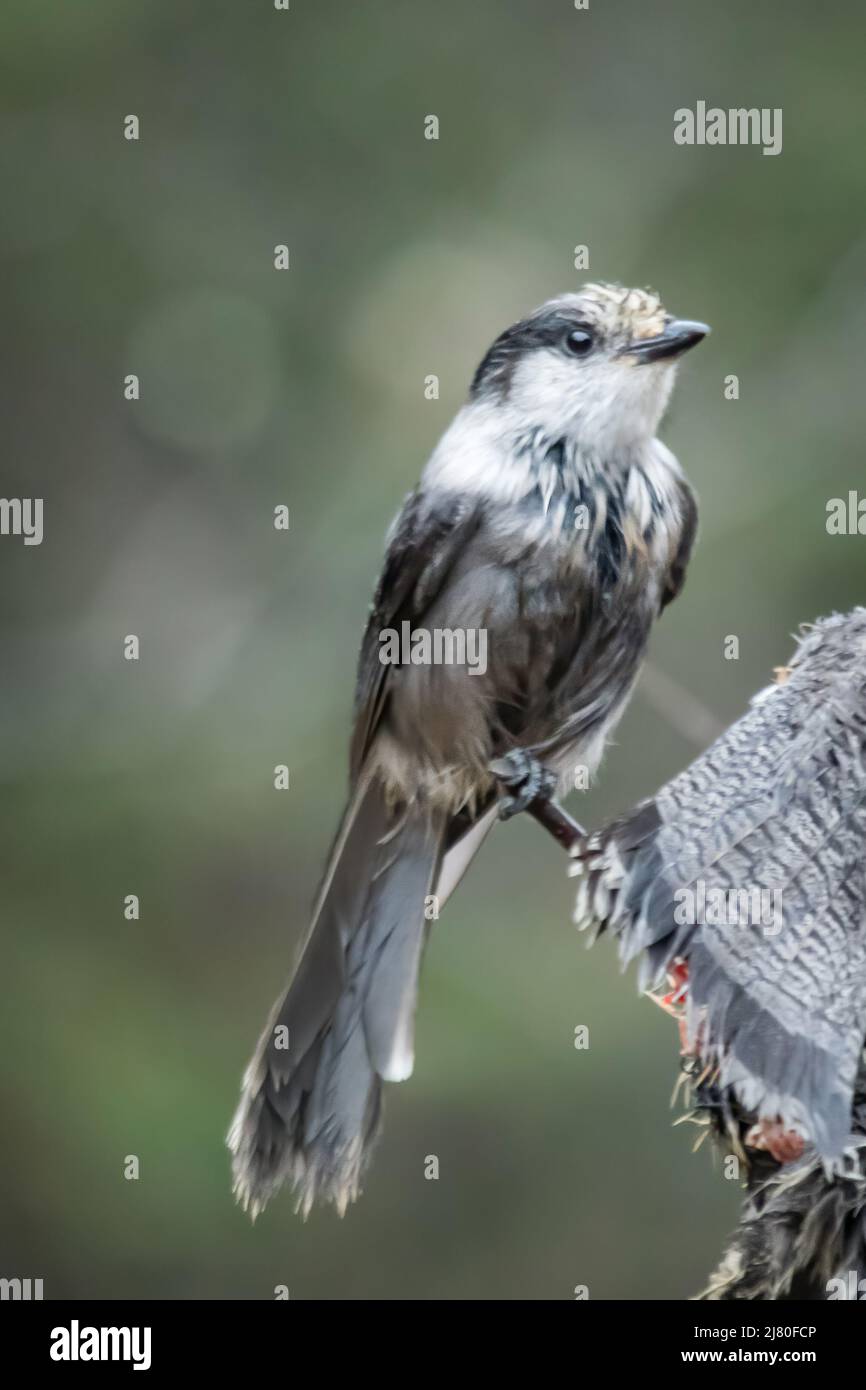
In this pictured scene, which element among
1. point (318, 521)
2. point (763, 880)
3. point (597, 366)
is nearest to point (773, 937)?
point (763, 880)

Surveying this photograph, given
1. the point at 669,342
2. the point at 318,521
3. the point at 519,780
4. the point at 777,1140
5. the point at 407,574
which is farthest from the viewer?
the point at 318,521

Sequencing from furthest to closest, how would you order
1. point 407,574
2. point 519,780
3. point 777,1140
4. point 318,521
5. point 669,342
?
1. point 318,521
2. point 407,574
3. point 669,342
4. point 519,780
5. point 777,1140

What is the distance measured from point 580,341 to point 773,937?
1633mm

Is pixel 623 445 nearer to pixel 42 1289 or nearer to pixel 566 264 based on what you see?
pixel 566 264

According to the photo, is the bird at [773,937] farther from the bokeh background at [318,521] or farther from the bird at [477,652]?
the bokeh background at [318,521]

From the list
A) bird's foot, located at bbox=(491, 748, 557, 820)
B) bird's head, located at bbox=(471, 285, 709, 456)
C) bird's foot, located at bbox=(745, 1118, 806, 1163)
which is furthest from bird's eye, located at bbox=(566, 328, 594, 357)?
bird's foot, located at bbox=(745, 1118, 806, 1163)

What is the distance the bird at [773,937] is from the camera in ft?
7.89

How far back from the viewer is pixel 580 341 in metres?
3.86

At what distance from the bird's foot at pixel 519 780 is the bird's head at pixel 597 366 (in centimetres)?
71

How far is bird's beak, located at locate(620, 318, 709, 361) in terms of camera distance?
12.3ft

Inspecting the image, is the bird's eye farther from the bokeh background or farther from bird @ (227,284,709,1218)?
the bokeh background

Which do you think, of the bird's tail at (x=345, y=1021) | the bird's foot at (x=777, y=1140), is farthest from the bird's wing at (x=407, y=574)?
the bird's foot at (x=777, y=1140)

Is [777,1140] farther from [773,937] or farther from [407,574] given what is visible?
[407,574]

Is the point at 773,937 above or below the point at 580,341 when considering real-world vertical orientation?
below
